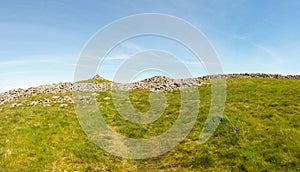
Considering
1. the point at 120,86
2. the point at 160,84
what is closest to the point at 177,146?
the point at 160,84

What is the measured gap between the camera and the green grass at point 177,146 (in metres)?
15.0

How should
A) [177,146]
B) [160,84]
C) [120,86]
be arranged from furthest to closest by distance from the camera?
[120,86], [160,84], [177,146]

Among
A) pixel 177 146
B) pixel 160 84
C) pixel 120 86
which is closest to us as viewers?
pixel 177 146

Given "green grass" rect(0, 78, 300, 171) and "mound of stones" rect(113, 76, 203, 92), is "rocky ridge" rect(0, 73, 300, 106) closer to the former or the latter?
"mound of stones" rect(113, 76, 203, 92)

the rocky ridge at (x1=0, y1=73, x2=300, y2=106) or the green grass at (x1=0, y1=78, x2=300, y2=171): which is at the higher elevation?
the rocky ridge at (x1=0, y1=73, x2=300, y2=106)

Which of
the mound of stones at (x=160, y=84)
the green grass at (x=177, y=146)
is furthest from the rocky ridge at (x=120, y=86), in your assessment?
the green grass at (x=177, y=146)

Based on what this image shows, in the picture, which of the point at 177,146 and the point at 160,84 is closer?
the point at 177,146

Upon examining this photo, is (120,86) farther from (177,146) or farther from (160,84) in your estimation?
(177,146)

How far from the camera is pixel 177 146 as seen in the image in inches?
719

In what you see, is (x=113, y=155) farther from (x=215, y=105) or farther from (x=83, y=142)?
(x=215, y=105)

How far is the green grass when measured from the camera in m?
15.0

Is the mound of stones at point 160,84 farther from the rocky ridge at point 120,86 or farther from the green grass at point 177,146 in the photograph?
the green grass at point 177,146

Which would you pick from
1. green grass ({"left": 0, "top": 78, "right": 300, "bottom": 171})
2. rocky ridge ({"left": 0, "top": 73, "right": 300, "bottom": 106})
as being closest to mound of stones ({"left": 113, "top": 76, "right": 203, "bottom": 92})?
rocky ridge ({"left": 0, "top": 73, "right": 300, "bottom": 106})

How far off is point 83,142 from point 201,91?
59.8ft
